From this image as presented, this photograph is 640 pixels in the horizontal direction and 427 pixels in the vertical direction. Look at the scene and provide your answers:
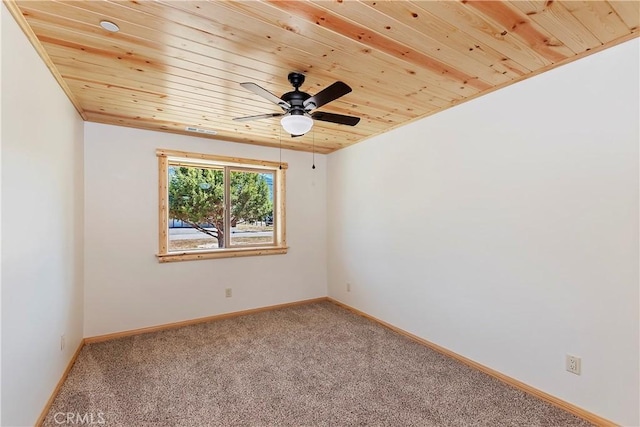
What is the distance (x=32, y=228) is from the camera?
5.83ft

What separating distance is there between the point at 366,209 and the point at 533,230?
75.9 inches

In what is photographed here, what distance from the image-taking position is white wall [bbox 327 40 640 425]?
180 cm

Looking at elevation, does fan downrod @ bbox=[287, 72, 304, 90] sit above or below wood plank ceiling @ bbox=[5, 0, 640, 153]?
below

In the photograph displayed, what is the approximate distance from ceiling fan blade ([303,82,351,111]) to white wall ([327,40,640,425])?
1445 mm

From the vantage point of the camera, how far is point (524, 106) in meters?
2.25

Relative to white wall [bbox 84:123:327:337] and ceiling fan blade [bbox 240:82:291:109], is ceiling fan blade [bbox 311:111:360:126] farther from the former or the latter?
white wall [bbox 84:123:327:337]

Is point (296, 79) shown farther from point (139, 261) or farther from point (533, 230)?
point (139, 261)

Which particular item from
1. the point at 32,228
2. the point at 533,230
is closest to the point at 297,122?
the point at 32,228

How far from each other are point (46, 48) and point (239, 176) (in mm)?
2459

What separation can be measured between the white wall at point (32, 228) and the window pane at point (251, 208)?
1.84 meters

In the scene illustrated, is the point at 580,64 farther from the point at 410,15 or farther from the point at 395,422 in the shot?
the point at 395,422

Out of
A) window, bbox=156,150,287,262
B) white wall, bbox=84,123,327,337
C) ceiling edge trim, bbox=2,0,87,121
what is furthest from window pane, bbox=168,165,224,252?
ceiling edge trim, bbox=2,0,87,121

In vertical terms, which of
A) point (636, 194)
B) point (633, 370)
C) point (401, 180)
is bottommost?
point (633, 370)

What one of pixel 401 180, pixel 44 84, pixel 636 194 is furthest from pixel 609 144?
pixel 44 84
